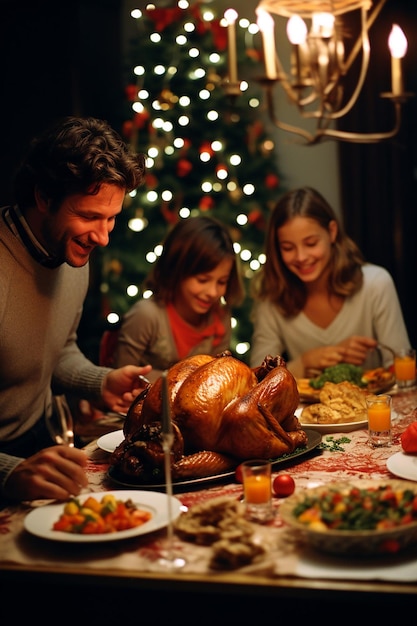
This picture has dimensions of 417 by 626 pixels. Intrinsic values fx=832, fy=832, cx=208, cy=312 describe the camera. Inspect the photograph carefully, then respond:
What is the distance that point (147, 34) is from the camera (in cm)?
524

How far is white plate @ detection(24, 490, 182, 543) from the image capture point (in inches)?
60.7

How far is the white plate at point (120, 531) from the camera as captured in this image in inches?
60.7

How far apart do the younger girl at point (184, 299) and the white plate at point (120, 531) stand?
5.47 feet

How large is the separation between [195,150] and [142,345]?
80.0 inches

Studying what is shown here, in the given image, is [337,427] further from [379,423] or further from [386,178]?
[386,178]

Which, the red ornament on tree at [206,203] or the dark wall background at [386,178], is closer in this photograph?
the dark wall background at [386,178]

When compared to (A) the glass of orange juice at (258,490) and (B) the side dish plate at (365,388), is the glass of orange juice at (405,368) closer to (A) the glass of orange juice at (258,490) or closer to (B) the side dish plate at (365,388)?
(B) the side dish plate at (365,388)

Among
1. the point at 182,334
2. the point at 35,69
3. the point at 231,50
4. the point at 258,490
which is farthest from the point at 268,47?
the point at 35,69

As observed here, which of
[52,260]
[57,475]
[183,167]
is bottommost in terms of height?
[57,475]

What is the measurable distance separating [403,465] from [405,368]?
0.99 meters

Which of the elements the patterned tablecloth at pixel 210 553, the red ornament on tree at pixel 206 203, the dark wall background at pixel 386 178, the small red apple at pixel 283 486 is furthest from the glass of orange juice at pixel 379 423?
the red ornament on tree at pixel 206 203

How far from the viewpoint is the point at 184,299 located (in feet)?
11.6

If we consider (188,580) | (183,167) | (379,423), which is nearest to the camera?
(188,580)

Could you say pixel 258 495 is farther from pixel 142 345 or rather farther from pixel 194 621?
A: pixel 142 345
